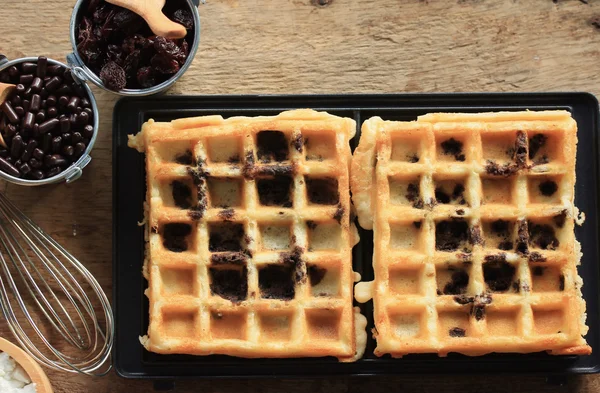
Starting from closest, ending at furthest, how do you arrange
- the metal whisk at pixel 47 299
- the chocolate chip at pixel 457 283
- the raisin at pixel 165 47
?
the raisin at pixel 165 47 < the chocolate chip at pixel 457 283 < the metal whisk at pixel 47 299

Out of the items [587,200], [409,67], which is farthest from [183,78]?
[587,200]

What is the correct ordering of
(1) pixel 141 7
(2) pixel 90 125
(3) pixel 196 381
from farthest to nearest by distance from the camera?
(3) pixel 196 381 → (2) pixel 90 125 → (1) pixel 141 7

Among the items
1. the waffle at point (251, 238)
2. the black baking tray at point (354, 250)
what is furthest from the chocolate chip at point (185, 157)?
the black baking tray at point (354, 250)

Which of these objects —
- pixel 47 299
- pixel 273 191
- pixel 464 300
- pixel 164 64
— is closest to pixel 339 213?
pixel 273 191

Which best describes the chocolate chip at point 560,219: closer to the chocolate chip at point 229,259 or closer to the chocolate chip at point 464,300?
the chocolate chip at point 464,300

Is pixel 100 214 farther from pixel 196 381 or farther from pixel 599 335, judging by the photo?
pixel 599 335

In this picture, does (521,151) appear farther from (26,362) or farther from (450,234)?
(26,362)
